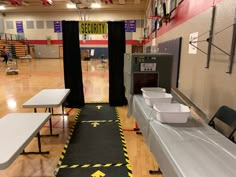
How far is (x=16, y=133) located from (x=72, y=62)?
9.77 ft

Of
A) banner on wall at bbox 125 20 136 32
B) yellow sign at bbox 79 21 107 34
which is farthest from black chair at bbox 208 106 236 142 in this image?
Answer: banner on wall at bbox 125 20 136 32

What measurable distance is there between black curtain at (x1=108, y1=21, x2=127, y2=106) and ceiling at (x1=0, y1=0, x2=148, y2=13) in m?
11.1

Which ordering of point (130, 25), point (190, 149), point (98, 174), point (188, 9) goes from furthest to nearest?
point (130, 25)
point (188, 9)
point (98, 174)
point (190, 149)

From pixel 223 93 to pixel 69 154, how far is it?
215 cm

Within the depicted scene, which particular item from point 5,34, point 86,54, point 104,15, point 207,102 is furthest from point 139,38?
point 207,102

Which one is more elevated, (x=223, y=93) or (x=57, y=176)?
(x=223, y=93)

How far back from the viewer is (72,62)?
463 cm

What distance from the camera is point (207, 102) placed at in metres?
2.66

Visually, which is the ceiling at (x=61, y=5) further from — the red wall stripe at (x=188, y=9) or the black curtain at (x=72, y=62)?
the black curtain at (x=72, y=62)

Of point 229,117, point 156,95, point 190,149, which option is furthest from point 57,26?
point 190,149

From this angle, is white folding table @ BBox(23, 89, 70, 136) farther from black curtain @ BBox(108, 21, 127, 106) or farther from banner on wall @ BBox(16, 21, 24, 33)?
banner on wall @ BBox(16, 21, 24, 33)

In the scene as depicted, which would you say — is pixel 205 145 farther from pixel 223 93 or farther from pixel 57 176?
pixel 57 176

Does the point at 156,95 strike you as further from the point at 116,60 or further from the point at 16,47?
the point at 16,47

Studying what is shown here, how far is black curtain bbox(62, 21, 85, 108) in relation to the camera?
176 inches
